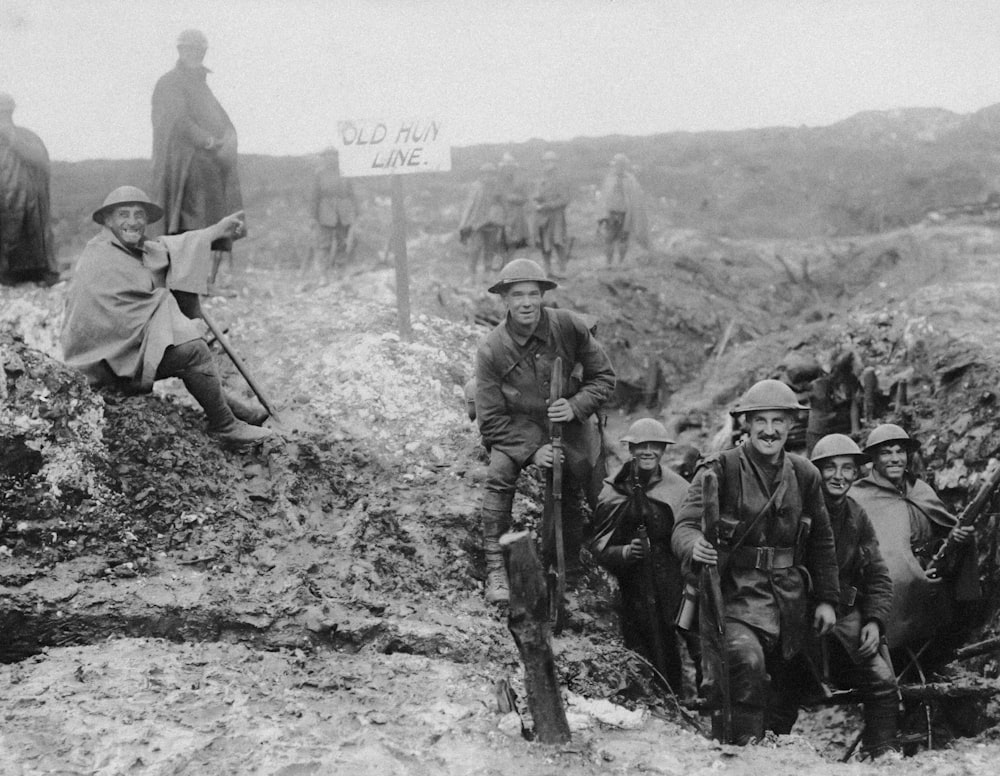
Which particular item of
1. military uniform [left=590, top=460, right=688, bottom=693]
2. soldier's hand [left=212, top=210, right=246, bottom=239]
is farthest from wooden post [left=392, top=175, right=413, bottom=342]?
military uniform [left=590, top=460, right=688, bottom=693]

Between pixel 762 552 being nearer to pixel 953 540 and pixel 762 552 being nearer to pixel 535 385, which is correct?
pixel 535 385

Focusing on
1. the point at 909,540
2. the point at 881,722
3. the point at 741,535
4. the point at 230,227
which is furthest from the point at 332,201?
the point at 881,722

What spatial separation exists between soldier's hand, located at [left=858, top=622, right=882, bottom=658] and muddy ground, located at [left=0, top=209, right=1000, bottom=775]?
0.65 m

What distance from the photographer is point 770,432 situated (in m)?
5.42

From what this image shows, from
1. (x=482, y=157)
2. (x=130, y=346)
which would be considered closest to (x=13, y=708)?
(x=130, y=346)

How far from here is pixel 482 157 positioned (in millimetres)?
37094

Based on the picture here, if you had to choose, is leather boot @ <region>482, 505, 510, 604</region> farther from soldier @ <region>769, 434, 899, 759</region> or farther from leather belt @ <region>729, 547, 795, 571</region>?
soldier @ <region>769, 434, 899, 759</region>

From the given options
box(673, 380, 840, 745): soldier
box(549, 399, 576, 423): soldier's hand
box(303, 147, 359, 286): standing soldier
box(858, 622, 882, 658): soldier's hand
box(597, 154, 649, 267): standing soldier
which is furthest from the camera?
box(597, 154, 649, 267): standing soldier

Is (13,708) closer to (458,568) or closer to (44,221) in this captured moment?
(458,568)

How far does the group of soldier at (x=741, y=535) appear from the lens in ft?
17.8

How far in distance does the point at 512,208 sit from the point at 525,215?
1.86 feet

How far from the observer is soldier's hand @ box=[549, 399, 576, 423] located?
600 centimetres

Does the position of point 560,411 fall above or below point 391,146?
below

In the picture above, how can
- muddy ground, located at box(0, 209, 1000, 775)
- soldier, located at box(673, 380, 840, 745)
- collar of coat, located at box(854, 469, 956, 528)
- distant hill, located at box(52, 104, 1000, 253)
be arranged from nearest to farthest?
muddy ground, located at box(0, 209, 1000, 775) < soldier, located at box(673, 380, 840, 745) < collar of coat, located at box(854, 469, 956, 528) < distant hill, located at box(52, 104, 1000, 253)
